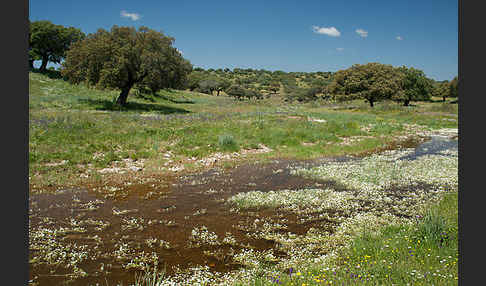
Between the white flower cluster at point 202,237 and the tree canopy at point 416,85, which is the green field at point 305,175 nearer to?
the white flower cluster at point 202,237

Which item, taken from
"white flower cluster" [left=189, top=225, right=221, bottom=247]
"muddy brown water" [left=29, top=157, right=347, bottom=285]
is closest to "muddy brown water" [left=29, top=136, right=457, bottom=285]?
"muddy brown water" [left=29, top=157, right=347, bottom=285]

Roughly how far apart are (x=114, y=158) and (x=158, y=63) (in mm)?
21937

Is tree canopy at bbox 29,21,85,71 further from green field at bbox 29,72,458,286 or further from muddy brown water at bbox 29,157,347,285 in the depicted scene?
muddy brown water at bbox 29,157,347,285

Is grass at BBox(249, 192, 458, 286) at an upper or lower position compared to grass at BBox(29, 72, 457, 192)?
lower

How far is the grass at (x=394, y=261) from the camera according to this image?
5734mm

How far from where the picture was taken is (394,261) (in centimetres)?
660

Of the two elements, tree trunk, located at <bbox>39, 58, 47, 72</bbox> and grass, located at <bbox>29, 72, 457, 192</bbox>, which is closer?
grass, located at <bbox>29, 72, 457, 192</bbox>

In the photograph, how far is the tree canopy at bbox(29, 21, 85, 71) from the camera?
62438mm

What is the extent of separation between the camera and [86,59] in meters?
34.2

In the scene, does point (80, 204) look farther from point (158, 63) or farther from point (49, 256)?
point (158, 63)

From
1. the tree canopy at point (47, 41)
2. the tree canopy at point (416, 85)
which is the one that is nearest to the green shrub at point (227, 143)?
Result: the tree canopy at point (47, 41)

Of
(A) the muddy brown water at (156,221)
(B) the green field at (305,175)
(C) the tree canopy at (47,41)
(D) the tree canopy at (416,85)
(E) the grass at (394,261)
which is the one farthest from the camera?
(D) the tree canopy at (416,85)

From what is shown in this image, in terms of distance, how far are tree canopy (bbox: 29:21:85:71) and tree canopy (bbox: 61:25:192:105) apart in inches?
1252

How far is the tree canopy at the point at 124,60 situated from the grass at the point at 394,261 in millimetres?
32199
